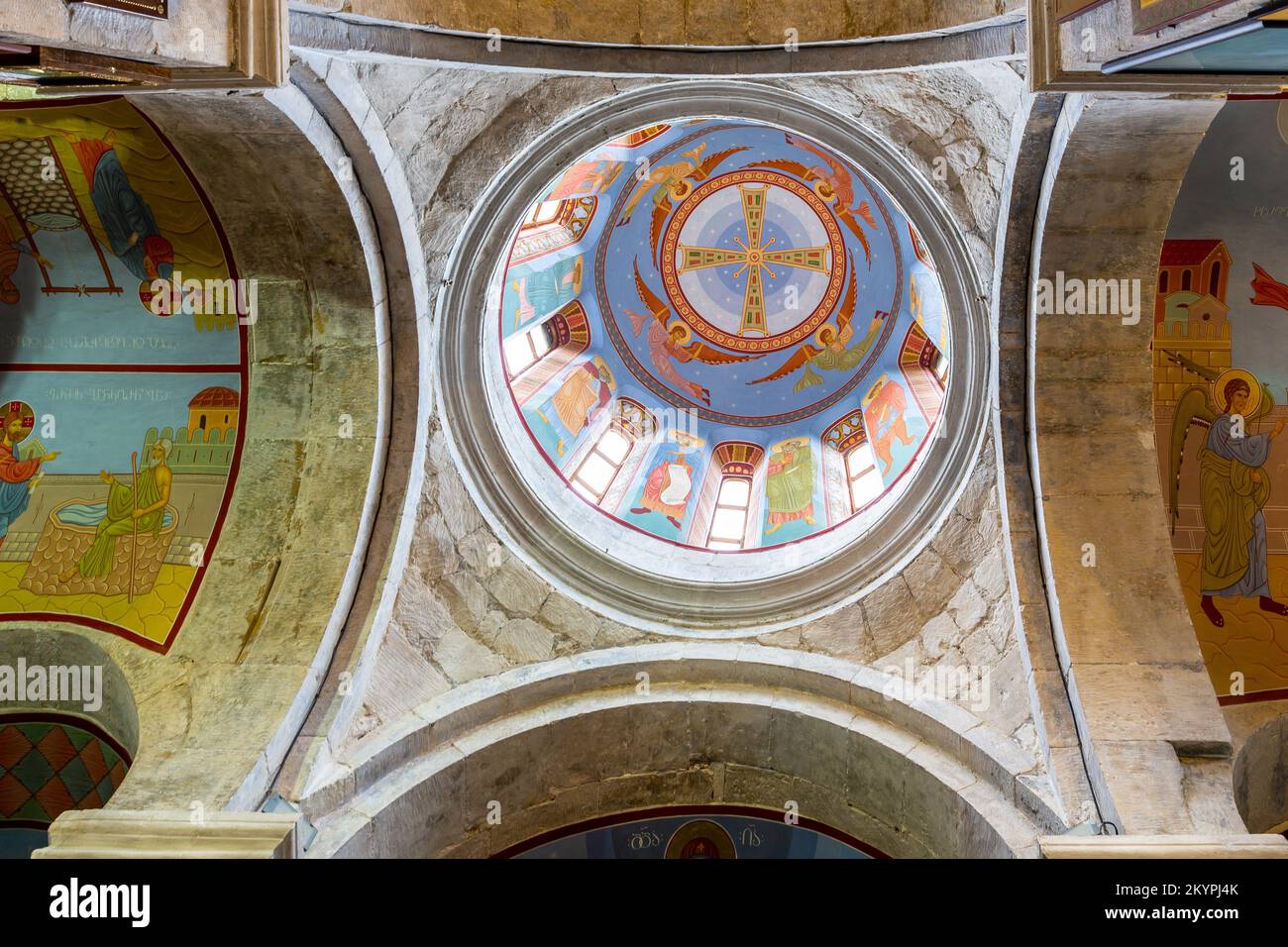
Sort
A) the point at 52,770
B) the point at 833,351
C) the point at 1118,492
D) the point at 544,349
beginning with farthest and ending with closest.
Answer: the point at 833,351 → the point at 544,349 → the point at 52,770 → the point at 1118,492

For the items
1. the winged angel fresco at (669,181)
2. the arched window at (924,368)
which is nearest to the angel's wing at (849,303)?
the arched window at (924,368)

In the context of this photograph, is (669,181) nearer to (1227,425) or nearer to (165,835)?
(1227,425)

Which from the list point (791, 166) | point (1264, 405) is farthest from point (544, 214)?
point (1264, 405)

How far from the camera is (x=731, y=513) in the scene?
1063 cm

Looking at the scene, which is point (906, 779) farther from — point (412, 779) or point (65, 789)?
point (65, 789)

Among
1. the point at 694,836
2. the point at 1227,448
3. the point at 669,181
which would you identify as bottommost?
the point at 694,836

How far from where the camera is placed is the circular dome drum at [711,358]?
8.52m

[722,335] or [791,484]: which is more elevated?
[722,335]

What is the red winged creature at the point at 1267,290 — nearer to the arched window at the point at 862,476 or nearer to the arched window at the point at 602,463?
the arched window at the point at 862,476

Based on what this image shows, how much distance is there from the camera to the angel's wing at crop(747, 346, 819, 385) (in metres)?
12.5

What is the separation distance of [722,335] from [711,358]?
15.6 inches
